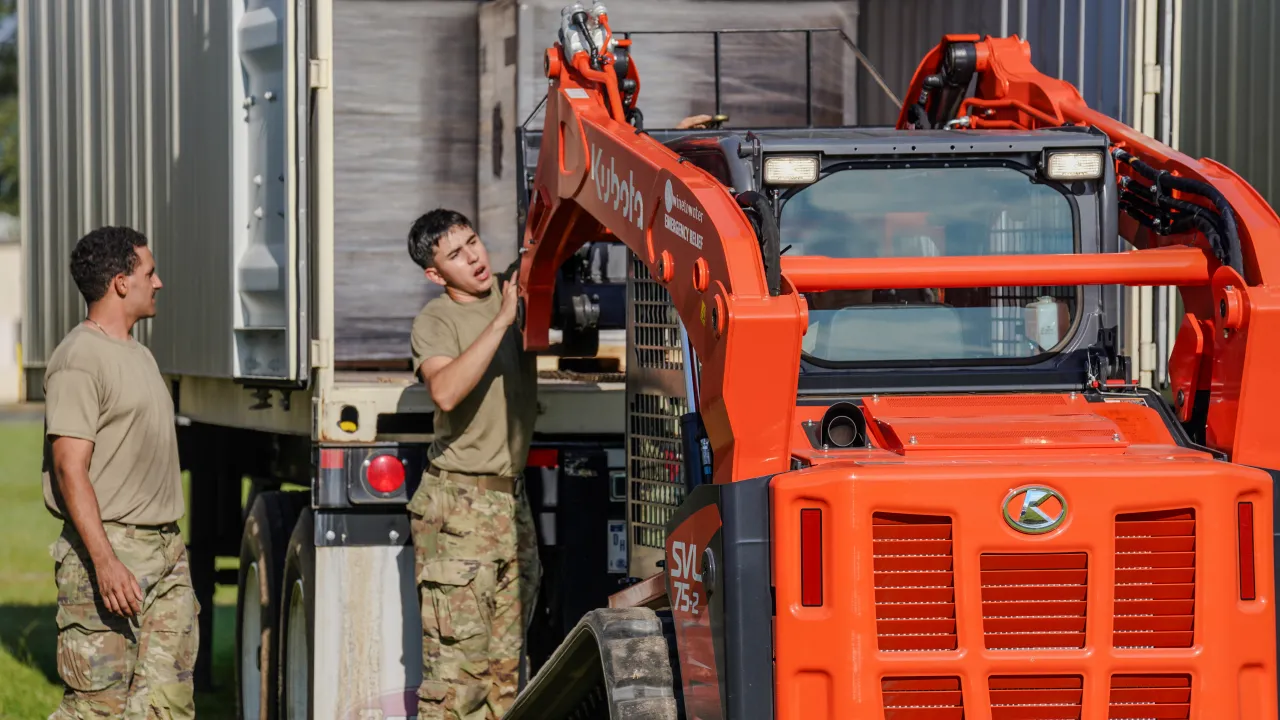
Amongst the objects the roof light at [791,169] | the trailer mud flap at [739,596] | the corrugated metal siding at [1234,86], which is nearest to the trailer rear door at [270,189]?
the roof light at [791,169]

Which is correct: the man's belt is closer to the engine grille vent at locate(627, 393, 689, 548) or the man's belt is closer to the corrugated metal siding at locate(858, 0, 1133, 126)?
the engine grille vent at locate(627, 393, 689, 548)

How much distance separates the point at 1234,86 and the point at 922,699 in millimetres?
3952

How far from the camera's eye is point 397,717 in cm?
567

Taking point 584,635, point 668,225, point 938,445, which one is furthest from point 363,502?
point 938,445

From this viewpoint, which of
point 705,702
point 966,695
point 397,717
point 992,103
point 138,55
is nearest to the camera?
point 966,695

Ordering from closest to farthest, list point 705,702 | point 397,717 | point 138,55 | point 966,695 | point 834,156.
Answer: point 966,695 → point 705,702 → point 834,156 → point 397,717 → point 138,55

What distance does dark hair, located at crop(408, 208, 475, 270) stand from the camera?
571cm

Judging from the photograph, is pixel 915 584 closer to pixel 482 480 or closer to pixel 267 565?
pixel 482 480

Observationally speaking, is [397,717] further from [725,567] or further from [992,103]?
[992,103]

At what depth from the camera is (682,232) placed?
3924mm

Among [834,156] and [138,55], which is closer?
[834,156]

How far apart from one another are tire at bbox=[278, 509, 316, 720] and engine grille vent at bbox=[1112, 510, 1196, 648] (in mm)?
3024

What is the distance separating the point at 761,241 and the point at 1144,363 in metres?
2.37

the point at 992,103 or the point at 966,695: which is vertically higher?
the point at 992,103
